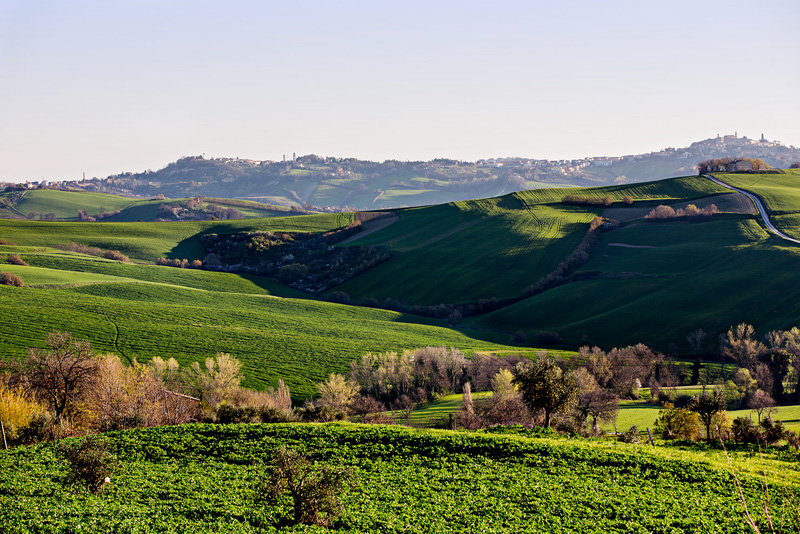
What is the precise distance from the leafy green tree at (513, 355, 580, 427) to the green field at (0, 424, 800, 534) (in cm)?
1103

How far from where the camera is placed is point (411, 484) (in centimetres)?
3097

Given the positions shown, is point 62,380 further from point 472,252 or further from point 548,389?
point 472,252

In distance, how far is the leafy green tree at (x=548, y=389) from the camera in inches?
1891

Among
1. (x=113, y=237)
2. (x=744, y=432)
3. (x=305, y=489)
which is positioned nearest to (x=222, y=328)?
(x=305, y=489)

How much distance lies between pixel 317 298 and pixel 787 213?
12725 centimetres

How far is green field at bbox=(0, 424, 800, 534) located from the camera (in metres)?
25.5

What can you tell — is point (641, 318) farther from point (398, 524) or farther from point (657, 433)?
point (398, 524)

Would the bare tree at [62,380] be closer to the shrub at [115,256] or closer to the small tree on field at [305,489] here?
the small tree on field at [305,489]

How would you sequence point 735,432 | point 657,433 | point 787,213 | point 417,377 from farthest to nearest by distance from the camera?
point 787,213
point 417,377
point 657,433
point 735,432

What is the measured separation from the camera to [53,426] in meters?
46.1

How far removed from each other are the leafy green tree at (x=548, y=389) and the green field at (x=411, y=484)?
11027mm

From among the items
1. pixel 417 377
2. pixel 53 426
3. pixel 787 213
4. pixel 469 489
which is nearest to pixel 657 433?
pixel 469 489

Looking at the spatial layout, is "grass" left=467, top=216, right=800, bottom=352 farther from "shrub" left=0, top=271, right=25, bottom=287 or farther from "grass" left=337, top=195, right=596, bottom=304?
"shrub" left=0, top=271, right=25, bottom=287

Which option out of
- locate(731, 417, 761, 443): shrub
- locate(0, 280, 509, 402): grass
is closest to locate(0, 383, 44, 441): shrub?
locate(0, 280, 509, 402): grass
